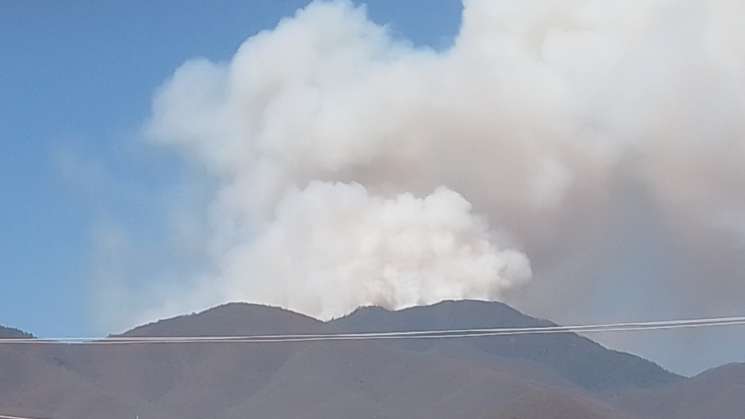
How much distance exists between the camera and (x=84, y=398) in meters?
103

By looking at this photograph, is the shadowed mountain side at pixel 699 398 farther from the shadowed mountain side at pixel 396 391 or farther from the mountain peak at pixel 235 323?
the mountain peak at pixel 235 323

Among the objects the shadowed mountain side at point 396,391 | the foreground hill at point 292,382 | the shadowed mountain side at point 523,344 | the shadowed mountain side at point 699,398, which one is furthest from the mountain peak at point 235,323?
the shadowed mountain side at point 699,398

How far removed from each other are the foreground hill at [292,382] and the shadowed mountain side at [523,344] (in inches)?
108

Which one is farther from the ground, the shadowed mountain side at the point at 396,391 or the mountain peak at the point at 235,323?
the mountain peak at the point at 235,323

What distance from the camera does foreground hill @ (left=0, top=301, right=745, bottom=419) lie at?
102 meters

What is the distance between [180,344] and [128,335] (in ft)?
29.1

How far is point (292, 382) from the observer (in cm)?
11125

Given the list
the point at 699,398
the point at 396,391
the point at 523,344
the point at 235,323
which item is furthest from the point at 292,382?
the point at 523,344

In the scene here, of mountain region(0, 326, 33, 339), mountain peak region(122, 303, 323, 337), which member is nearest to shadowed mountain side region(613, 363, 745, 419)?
mountain peak region(122, 303, 323, 337)

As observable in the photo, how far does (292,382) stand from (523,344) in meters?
48.1

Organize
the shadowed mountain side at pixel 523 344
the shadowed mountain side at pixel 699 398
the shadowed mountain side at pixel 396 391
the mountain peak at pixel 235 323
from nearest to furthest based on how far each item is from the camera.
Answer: the shadowed mountain side at pixel 396 391 → the shadowed mountain side at pixel 699 398 → the mountain peak at pixel 235 323 → the shadowed mountain side at pixel 523 344

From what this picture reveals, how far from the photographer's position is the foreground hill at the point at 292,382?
101812 millimetres

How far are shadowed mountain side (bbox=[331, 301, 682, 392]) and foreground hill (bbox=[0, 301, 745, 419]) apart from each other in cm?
273

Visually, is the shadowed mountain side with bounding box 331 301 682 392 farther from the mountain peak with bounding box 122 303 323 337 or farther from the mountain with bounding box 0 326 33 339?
the mountain with bounding box 0 326 33 339
